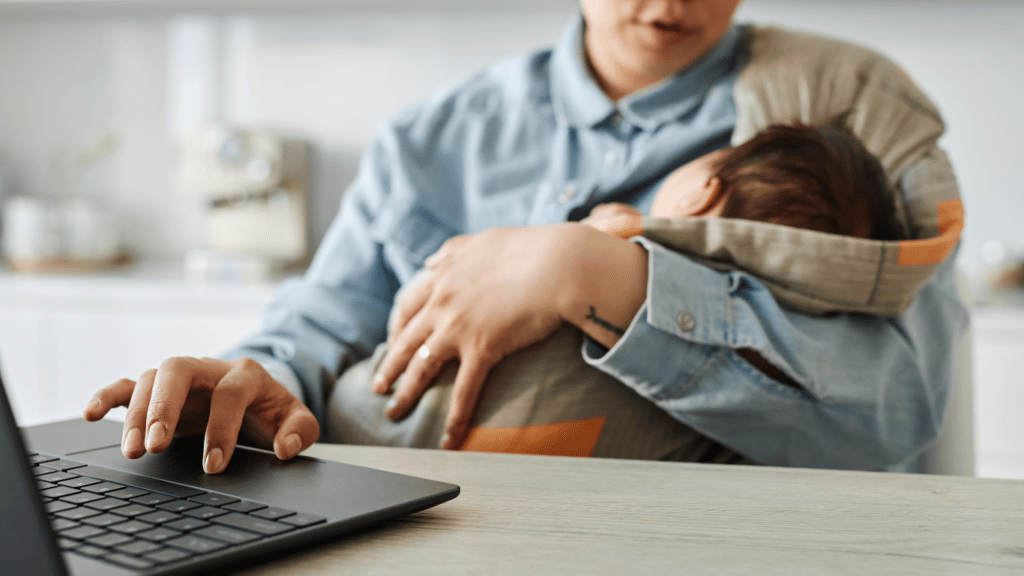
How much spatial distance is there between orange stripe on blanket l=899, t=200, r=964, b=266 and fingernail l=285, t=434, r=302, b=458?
1.66ft

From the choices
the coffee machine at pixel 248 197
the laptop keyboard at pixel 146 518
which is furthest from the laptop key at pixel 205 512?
the coffee machine at pixel 248 197

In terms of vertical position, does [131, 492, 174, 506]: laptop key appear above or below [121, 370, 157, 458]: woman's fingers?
above

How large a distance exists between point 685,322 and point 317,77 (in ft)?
5.91

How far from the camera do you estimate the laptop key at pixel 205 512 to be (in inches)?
13.2

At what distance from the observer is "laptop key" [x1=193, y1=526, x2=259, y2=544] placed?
1.01 feet

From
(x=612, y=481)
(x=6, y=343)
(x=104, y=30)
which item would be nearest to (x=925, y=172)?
(x=612, y=481)

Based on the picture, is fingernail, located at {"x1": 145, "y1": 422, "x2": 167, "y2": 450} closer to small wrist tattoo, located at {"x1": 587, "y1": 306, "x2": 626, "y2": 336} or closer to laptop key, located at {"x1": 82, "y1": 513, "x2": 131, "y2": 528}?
laptop key, located at {"x1": 82, "y1": 513, "x2": 131, "y2": 528}

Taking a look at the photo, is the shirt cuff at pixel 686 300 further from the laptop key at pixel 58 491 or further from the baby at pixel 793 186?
the laptop key at pixel 58 491

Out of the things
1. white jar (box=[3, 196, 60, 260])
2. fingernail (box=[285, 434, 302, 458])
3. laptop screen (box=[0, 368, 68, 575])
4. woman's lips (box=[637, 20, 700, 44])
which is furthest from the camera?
white jar (box=[3, 196, 60, 260])

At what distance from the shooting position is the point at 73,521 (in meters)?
0.33

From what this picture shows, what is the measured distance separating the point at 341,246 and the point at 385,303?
9 centimetres

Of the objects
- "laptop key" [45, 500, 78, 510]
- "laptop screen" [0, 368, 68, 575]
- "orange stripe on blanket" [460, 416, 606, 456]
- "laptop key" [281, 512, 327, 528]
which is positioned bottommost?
"orange stripe on blanket" [460, 416, 606, 456]

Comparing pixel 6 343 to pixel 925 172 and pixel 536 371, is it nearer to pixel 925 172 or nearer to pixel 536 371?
pixel 536 371

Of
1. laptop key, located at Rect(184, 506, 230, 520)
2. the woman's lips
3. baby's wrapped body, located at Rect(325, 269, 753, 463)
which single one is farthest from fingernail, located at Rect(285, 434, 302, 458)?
the woman's lips
